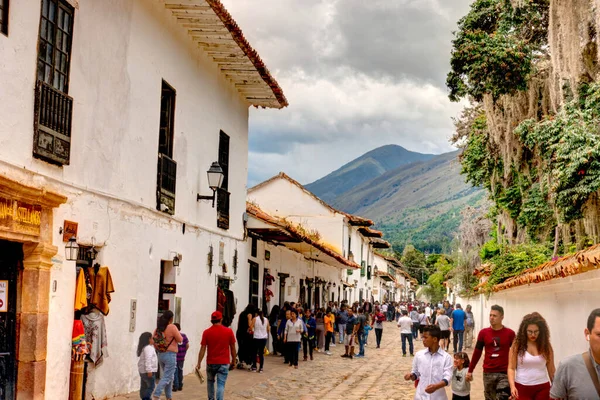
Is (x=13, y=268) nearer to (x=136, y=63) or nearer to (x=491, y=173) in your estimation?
(x=136, y=63)

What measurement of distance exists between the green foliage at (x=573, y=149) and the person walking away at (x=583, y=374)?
36.1ft

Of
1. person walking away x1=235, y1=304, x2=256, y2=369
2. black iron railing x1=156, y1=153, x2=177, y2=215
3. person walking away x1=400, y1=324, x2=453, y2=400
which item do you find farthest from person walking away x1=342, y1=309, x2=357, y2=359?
person walking away x1=400, y1=324, x2=453, y2=400

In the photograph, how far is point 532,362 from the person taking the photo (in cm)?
746

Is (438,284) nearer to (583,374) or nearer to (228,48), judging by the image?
(228,48)

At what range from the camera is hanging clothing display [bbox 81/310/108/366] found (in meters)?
10.3

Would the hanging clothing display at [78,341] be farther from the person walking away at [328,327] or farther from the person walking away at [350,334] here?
the person walking away at [328,327]

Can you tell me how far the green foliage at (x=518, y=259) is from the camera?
68.2 feet

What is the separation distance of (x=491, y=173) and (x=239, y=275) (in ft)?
31.1

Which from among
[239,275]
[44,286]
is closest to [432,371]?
[44,286]

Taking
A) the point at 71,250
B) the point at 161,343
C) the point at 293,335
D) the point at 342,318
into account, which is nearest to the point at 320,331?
the point at 342,318

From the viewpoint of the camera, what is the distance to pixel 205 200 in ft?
52.8

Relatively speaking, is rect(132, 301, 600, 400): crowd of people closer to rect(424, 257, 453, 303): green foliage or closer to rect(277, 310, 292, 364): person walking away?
rect(277, 310, 292, 364): person walking away

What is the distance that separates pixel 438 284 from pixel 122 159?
192 ft

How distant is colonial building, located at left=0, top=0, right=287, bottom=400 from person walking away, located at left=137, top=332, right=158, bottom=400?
34.6 inches
